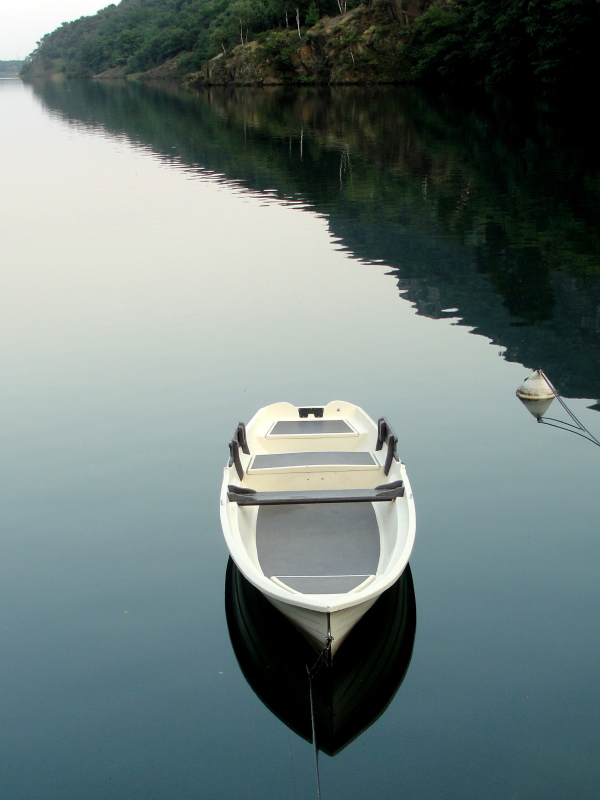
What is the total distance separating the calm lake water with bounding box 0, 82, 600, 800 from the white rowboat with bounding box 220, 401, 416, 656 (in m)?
0.73

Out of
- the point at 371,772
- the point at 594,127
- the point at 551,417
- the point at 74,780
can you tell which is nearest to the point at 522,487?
the point at 551,417

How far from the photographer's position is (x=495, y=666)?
27.6 feet

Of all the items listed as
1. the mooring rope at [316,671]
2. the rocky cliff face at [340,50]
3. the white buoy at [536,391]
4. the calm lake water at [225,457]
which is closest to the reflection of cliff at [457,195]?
the calm lake water at [225,457]

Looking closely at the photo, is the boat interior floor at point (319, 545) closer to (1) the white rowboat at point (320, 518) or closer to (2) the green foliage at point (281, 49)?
(1) the white rowboat at point (320, 518)

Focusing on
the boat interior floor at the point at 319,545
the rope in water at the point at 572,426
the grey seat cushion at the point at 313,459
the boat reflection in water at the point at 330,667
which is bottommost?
the rope in water at the point at 572,426

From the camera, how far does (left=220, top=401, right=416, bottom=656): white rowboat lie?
7953 millimetres

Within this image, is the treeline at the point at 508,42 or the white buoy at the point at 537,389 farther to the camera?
the treeline at the point at 508,42

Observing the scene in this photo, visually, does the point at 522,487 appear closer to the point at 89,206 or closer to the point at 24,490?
the point at 24,490

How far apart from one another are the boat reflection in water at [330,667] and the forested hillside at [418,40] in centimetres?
6385

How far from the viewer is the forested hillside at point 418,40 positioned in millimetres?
67875

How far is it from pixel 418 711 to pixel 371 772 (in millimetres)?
914

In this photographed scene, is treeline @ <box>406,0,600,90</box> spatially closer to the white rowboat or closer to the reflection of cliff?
the reflection of cliff

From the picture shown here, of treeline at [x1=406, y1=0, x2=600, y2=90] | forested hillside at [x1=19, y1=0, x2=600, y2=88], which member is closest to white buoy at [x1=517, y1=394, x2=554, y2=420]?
treeline at [x1=406, y1=0, x2=600, y2=90]

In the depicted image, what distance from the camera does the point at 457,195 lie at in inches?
1369
